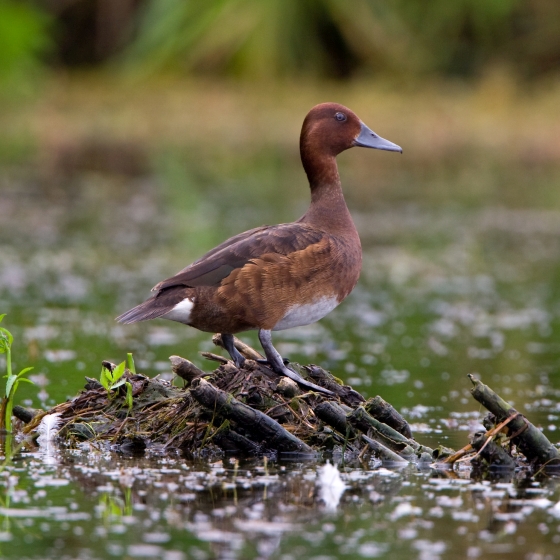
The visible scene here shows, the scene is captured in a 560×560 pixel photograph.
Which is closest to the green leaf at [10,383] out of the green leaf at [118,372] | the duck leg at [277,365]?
the green leaf at [118,372]

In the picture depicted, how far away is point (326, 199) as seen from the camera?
6891 mm

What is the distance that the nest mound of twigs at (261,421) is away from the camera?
547 cm

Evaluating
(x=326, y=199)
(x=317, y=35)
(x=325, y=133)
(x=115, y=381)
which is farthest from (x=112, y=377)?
(x=317, y=35)

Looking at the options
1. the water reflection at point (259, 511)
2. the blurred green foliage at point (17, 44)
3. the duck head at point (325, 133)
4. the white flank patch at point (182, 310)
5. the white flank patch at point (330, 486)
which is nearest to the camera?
the water reflection at point (259, 511)

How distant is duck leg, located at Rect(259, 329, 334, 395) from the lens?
19.7 ft

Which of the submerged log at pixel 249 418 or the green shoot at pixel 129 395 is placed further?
the green shoot at pixel 129 395

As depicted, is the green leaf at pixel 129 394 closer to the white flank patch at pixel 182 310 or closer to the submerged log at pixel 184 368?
the submerged log at pixel 184 368

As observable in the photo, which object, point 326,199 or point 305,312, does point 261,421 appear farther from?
point 326,199

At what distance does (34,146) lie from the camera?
21.2 meters

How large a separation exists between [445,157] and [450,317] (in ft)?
39.5

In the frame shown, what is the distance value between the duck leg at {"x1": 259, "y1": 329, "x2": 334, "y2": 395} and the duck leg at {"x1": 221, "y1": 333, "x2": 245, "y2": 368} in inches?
7.1

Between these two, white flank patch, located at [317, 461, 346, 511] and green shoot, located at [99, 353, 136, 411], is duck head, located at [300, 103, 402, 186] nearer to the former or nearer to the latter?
green shoot, located at [99, 353, 136, 411]

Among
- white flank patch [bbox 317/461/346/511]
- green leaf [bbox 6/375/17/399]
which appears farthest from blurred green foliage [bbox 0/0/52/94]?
white flank patch [bbox 317/461/346/511]

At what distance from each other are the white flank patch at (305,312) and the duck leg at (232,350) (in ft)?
0.74
